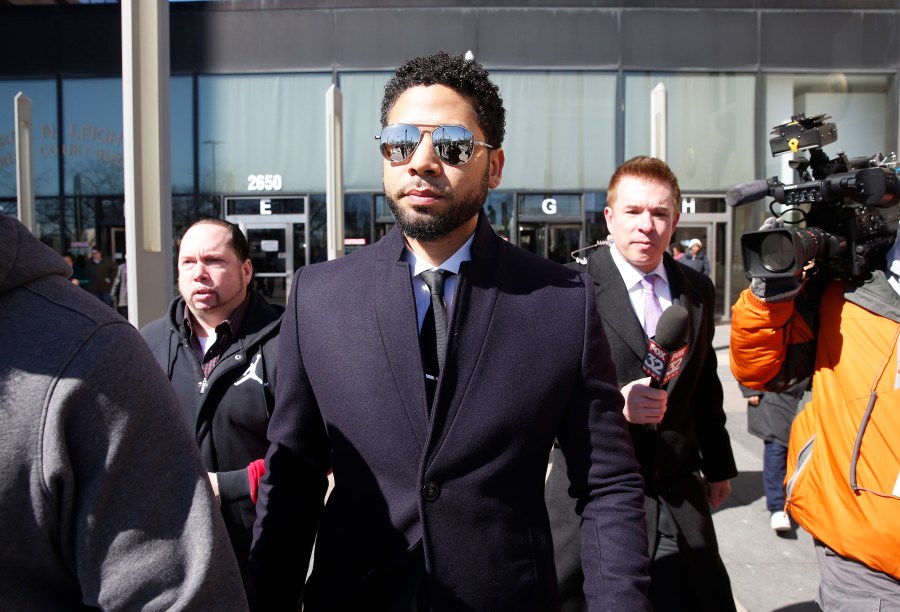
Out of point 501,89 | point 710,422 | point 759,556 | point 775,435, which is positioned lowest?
point 759,556

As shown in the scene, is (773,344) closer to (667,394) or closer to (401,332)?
(667,394)

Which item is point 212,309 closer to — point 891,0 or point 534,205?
point 534,205

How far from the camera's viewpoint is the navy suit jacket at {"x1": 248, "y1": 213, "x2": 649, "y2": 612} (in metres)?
1.62

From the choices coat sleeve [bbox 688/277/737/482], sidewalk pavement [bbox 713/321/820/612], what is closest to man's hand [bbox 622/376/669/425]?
coat sleeve [bbox 688/277/737/482]

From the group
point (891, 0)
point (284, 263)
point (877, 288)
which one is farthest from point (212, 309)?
point (891, 0)

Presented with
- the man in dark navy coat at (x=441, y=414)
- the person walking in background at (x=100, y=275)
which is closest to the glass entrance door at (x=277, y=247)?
the person walking in background at (x=100, y=275)

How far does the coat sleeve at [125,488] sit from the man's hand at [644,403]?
1.45 metres

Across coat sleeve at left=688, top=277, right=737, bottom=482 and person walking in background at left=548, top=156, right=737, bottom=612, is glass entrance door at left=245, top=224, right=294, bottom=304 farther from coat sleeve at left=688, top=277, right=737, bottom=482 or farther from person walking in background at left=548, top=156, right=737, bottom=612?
coat sleeve at left=688, top=277, right=737, bottom=482

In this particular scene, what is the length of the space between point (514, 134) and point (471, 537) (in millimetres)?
14657

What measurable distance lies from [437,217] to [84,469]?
96cm

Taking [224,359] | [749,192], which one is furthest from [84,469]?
[749,192]

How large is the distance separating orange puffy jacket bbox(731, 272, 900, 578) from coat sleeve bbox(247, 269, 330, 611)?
160 cm

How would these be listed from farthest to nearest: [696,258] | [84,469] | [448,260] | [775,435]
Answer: [696,258]
[775,435]
[448,260]
[84,469]

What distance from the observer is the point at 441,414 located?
1.65 metres
